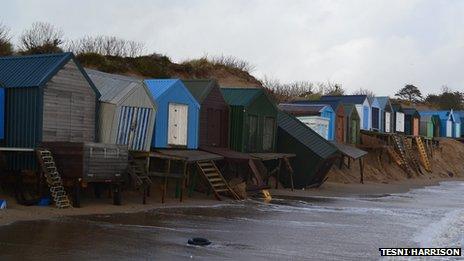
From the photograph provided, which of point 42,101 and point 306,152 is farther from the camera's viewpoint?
point 306,152

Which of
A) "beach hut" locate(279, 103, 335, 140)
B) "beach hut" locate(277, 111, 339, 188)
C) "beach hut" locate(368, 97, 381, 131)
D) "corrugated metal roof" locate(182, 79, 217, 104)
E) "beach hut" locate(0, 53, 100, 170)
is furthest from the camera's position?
"beach hut" locate(368, 97, 381, 131)

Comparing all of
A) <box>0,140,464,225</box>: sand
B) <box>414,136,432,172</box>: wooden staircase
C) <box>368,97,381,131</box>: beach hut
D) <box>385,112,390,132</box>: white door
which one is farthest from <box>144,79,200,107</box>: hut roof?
<box>414,136,432,172</box>: wooden staircase

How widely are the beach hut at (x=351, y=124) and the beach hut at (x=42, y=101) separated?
28.5m

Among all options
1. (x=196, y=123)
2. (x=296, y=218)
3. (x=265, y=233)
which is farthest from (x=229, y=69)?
(x=265, y=233)

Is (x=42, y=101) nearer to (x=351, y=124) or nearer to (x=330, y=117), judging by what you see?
(x=330, y=117)

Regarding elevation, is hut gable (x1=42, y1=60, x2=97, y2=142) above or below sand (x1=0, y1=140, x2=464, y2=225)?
above

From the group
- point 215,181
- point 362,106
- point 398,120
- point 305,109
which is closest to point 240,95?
point 215,181

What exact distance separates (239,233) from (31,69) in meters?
10.4

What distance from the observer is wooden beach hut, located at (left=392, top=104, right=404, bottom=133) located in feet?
201

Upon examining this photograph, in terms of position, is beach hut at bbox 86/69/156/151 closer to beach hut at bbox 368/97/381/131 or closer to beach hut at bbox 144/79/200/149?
beach hut at bbox 144/79/200/149

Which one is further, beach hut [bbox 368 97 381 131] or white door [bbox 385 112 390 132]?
white door [bbox 385 112 390 132]

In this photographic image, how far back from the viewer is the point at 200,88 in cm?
3147

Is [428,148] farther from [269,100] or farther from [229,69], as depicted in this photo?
[269,100]

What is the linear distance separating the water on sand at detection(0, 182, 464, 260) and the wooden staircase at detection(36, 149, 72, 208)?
1.92 metres
